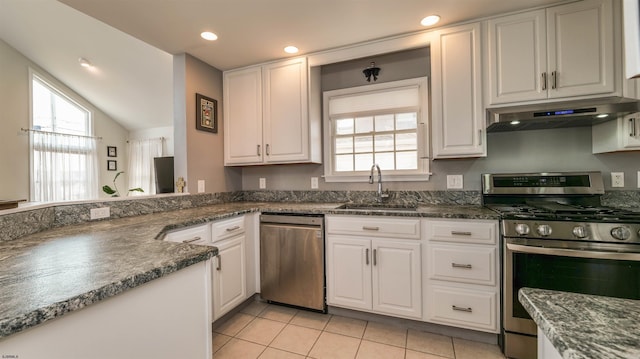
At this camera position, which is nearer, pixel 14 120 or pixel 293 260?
pixel 293 260

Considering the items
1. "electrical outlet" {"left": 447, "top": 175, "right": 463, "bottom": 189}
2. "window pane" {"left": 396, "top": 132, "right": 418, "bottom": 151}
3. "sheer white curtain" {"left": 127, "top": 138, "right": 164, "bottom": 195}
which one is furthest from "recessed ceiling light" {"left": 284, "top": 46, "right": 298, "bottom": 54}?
"sheer white curtain" {"left": 127, "top": 138, "right": 164, "bottom": 195}

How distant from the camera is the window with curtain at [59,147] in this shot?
14.8 ft

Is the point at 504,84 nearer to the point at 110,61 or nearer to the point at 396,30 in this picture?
the point at 396,30

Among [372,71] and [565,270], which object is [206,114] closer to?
[372,71]

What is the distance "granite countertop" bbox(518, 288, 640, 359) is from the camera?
1.36ft

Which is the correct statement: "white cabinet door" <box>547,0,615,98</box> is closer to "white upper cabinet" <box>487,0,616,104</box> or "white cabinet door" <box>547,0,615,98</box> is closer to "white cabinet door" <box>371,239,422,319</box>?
"white upper cabinet" <box>487,0,616,104</box>

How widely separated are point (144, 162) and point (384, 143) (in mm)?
5509

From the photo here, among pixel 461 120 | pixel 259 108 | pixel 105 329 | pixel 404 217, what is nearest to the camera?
pixel 105 329

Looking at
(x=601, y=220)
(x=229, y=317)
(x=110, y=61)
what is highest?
(x=110, y=61)

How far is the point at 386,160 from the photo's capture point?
2631 mm

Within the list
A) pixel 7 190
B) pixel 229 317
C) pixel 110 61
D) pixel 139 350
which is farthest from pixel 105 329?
pixel 7 190

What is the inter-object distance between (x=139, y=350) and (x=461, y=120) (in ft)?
7.63

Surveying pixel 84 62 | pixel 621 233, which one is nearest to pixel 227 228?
pixel 621 233

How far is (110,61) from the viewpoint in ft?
13.5
